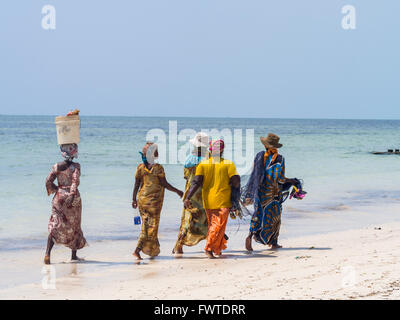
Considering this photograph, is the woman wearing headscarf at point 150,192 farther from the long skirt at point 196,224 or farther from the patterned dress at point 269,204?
the patterned dress at point 269,204

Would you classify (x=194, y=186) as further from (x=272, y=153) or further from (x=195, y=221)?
(x=272, y=153)

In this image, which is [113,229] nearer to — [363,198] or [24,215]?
[24,215]

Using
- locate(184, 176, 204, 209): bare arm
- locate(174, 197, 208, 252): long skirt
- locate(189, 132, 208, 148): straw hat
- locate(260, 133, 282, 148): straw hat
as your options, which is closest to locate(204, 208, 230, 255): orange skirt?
locate(174, 197, 208, 252): long skirt

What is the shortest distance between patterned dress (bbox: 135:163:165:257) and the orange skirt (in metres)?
0.65

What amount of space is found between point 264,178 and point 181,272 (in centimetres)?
173

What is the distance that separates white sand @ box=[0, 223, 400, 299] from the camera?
5.39m

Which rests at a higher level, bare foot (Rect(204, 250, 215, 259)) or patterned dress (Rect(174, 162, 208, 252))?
patterned dress (Rect(174, 162, 208, 252))

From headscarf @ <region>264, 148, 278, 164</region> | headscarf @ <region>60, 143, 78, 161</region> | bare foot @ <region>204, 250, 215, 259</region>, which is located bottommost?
bare foot @ <region>204, 250, 215, 259</region>

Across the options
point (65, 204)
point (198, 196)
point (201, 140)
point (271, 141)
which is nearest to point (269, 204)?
point (271, 141)

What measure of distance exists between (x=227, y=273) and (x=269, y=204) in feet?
4.98

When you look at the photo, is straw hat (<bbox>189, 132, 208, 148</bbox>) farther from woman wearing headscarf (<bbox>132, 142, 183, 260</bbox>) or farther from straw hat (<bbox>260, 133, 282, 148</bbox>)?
straw hat (<bbox>260, 133, 282, 148</bbox>)

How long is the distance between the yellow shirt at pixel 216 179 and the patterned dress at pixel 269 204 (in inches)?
21.5

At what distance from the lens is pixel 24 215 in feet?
36.5
